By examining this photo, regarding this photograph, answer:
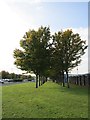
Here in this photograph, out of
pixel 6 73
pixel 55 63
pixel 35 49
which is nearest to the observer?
pixel 35 49

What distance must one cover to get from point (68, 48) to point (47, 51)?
16.5 feet

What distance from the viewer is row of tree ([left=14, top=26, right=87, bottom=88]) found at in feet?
129

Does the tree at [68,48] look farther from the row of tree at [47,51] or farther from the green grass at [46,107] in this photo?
the green grass at [46,107]

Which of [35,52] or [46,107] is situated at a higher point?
[35,52]

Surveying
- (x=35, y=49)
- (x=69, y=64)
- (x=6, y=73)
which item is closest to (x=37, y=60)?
(x=35, y=49)

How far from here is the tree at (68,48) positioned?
43562 mm

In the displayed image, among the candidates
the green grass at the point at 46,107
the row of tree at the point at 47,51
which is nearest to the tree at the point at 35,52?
the row of tree at the point at 47,51

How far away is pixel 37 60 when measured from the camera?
3875cm

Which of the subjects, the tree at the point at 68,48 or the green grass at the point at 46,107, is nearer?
the green grass at the point at 46,107

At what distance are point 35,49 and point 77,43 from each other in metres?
8.47

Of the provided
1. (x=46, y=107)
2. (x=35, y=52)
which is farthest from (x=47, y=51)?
(x=46, y=107)

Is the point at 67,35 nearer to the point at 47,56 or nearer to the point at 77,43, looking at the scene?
the point at 77,43

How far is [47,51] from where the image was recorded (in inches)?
1577

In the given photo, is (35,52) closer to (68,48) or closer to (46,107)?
(68,48)
